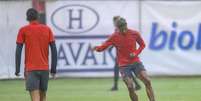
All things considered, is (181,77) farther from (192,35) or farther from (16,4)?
(16,4)

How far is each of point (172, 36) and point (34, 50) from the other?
39.4 ft

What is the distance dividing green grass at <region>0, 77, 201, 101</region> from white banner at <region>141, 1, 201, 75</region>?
0.67 m

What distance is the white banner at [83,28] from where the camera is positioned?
2378 cm

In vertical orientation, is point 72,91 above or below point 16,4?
below

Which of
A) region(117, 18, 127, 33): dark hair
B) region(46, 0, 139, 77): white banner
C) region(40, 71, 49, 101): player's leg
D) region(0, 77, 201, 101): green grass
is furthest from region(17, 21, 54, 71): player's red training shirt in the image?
region(46, 0, 139, 77): white banner

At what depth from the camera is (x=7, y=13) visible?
77.7 ft

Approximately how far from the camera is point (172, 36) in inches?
947

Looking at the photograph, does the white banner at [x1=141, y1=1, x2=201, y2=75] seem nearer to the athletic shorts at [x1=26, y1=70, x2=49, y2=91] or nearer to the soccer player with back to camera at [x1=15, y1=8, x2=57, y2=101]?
the athletic shorts at [x1=26, y1=70, x2=49, y2=91]

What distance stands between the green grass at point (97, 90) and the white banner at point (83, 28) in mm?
695

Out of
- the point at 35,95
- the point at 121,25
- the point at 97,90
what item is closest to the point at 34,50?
the point at 35,95

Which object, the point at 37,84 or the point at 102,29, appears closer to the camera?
the point at 37,84

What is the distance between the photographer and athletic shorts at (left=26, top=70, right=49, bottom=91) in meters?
12.5

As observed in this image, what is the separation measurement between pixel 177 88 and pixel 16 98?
14.5 feet

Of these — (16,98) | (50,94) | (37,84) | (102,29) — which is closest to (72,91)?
(50,94)
